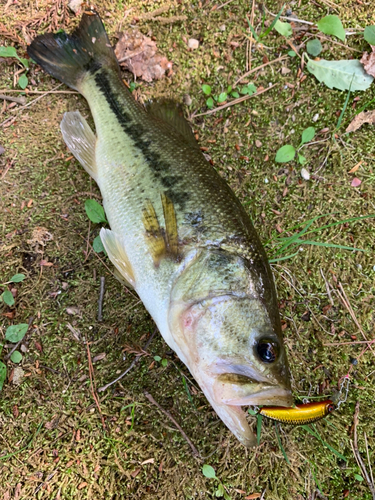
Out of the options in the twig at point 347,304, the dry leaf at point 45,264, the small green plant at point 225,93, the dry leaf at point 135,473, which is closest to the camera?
the dry leaf at point 135,473

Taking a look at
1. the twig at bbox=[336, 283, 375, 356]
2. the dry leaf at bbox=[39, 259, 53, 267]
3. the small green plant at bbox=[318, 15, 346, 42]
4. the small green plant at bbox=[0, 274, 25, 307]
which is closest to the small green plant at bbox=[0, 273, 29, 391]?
the small green plant at bbox=[0, 274, 25, 307]

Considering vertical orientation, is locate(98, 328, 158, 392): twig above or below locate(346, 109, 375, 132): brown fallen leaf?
below

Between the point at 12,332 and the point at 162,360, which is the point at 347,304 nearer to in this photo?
the point at 162,360

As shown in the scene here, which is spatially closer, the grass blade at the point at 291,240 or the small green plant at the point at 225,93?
the grass blade at the point at 291,240

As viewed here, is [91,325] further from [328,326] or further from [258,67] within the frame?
[258,67]

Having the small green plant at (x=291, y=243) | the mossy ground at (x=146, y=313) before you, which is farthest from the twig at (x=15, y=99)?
the small green plant at (x=291, y=243)

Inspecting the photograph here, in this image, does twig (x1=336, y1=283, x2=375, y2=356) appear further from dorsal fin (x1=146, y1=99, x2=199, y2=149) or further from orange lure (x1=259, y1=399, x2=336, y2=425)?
dorsal fin (x1=146, y1=99, x2=199, y2=149)

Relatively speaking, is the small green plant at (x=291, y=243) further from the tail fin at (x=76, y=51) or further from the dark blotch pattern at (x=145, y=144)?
the tail fin at (x=76, y=51)
